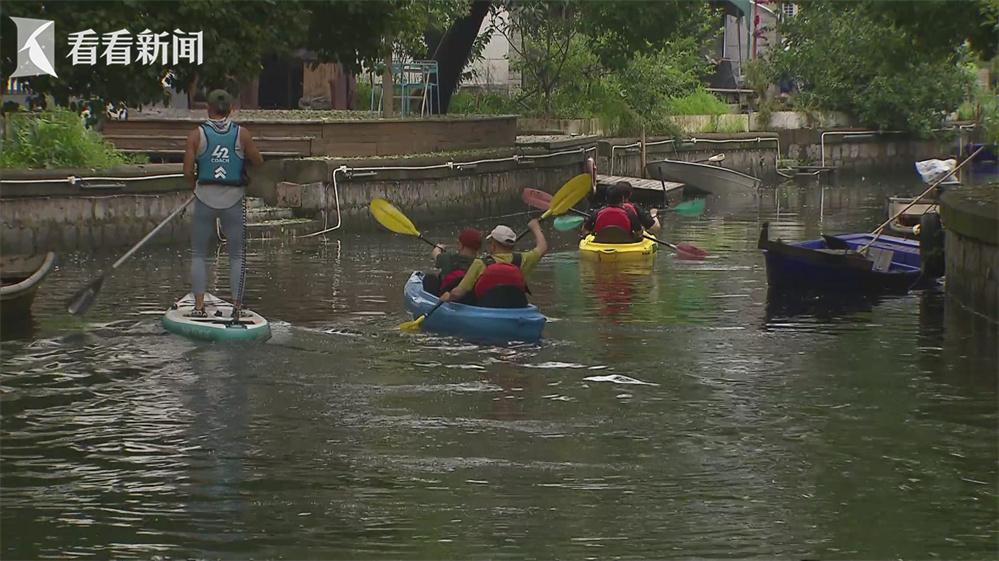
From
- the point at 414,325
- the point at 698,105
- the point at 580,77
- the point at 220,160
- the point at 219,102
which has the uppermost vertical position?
the point at 580,77

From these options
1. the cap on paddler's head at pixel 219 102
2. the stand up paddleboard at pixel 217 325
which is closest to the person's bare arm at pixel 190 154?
the cap on paddler's head at pixel 219 102

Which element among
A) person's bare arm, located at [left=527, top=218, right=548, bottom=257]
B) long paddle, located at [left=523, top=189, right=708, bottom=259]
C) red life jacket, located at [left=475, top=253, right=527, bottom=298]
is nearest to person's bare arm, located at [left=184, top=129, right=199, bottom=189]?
red life jacket, located at [left=475, top=253, right=527, bottom=298]

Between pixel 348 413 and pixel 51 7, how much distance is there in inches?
166

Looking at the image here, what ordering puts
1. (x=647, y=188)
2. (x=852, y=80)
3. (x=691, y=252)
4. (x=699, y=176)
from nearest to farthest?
(x=691, y=252), (x=647, y=188), (x=699, y=176), (x=852, y=80)

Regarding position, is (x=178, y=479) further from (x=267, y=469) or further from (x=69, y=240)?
(x=69, y=240)

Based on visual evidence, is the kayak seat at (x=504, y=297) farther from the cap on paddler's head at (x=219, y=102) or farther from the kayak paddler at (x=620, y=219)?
the kayak paddler at (x=620, y=219)

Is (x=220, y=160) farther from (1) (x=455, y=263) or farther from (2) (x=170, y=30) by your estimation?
(1) (x=455, y=263)

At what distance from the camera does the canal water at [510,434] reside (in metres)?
8.15

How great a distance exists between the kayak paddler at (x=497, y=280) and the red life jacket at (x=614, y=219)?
7.27 m

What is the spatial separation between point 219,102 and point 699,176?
25.4 m

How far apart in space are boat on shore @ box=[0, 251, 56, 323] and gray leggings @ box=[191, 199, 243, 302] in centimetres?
152

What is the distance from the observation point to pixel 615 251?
2198 cm

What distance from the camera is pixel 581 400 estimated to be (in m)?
11.9

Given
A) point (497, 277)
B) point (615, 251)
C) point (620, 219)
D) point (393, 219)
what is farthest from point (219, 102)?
point (620, 219)
